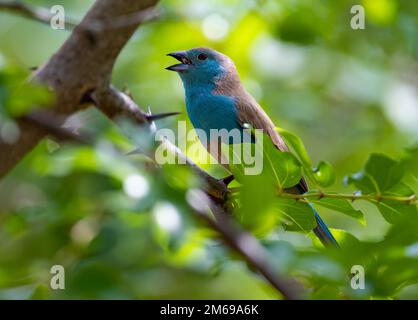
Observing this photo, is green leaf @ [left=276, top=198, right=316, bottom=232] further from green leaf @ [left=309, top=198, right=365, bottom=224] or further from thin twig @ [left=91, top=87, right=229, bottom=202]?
thin twig @ [left=91, top=87, right=229, bottom=202]

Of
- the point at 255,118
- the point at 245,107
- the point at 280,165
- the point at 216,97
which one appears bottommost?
the point at 280,165

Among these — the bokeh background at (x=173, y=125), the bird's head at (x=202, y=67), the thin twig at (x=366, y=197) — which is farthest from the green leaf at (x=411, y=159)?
the bird's head at (x=202, y=67)

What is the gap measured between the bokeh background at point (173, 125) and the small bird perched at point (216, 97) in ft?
0.59

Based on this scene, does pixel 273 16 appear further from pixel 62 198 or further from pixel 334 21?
pixel 62 198

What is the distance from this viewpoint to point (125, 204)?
3385 millimetres

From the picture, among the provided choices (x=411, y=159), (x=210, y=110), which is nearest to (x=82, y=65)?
(x=210, y=110)

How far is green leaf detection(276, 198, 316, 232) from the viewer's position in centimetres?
231

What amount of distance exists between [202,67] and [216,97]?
0.28m

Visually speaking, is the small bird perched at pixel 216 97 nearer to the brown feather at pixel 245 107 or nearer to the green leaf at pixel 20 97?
the brown feather at pixel 245 107

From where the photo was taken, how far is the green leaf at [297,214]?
7.59 ft

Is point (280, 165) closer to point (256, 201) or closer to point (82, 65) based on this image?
point (256, 201)

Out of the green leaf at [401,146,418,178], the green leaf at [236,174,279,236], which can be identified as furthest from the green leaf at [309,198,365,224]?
the green leaf at [236,174,279,236]

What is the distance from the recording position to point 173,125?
4031 mm
